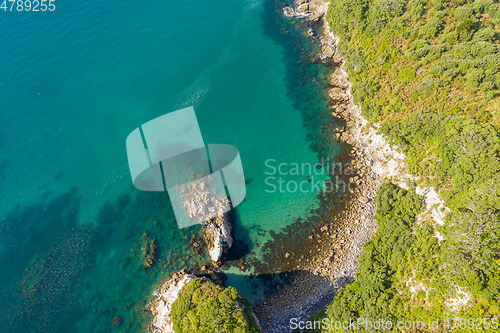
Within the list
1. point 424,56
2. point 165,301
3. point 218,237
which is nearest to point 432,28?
point 424,56

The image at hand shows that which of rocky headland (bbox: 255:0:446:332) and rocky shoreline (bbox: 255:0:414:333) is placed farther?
rocky shoreline (bbox: 255:0:414:333)

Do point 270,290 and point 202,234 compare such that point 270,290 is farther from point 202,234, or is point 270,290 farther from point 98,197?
point 98,197

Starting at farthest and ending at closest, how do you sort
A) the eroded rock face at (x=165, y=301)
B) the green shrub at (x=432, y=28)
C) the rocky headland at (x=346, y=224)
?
the green shrub at (x=432, y=28) → the rocky headland at (x=346, y=224) → the eroded rock face at (x=165, y=301)

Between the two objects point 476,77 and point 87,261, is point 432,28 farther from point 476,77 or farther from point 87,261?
point 87,261

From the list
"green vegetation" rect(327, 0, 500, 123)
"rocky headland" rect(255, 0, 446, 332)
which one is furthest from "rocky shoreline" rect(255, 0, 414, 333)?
"green vegetation" rect(327, 0, 500, 123)

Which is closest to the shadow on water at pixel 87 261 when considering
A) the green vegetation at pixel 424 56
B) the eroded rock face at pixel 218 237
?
the eroded rock face at pixel 218 237

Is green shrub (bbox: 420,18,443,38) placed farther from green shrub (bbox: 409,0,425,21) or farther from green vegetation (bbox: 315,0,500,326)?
green shrub (bbox: 409,0,425,21)

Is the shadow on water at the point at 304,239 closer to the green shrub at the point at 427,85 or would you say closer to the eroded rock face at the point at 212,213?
the eroded rock face at the point at 212,213
